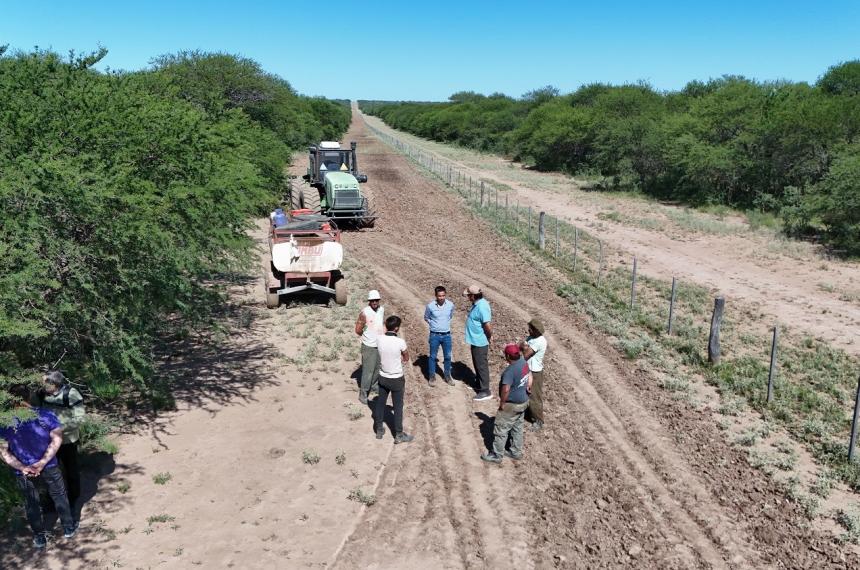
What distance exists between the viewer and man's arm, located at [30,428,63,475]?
6457mm

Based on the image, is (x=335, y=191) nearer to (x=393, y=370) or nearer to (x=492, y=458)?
(x=393, y=370)

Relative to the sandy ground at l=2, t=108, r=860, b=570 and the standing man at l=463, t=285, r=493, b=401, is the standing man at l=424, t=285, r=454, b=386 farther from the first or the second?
the standing man at l=463, t=285, r=493, b=401

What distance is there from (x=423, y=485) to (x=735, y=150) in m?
33.3

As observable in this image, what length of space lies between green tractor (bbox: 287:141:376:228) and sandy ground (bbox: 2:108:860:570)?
1218 centimetres

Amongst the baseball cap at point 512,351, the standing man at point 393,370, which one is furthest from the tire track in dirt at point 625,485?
the baseball cap at point 512,351

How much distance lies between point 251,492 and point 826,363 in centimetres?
1114

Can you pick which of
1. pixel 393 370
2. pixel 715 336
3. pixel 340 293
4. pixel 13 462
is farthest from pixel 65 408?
pixel 715 336

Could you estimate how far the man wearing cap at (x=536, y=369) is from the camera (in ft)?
30.9

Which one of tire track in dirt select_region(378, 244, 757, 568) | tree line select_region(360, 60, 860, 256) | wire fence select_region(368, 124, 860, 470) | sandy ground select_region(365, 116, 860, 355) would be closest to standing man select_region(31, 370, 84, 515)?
tire track in dirt select_region(378, 244, 757, 568)

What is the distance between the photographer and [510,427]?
861cm

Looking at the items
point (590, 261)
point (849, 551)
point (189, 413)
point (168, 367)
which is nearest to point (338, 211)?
point (590, 261)

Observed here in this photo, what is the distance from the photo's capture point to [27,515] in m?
6.83

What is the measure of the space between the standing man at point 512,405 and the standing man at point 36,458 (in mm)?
4888

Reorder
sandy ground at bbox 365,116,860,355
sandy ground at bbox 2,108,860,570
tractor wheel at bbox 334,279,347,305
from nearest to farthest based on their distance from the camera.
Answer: sandy ground at bbox 2,108,860,570, tractor wheel at bbox 334,279,347,305, sandy ground at bbox 365,116,860,355
